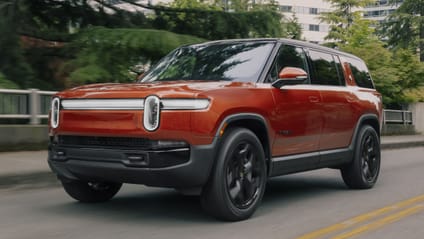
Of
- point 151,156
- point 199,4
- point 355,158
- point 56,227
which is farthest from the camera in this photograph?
point 199,4

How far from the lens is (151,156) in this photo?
5.16 metres

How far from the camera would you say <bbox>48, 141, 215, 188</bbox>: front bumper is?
5.18 meters

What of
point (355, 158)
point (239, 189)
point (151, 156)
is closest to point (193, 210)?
point (239, 189)

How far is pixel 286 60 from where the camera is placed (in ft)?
22.2

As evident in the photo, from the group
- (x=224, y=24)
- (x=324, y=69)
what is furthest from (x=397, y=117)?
(x=324, y=69)

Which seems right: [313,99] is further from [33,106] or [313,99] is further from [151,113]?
[33,106]

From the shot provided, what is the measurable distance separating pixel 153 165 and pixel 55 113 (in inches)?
55.5

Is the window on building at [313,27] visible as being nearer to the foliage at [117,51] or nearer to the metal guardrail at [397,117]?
the metal guardrail at [397,117]

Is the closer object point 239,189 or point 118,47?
point 239,189

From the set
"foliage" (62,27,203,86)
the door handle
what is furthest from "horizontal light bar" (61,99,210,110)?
"foliage" (62,27,203,86)

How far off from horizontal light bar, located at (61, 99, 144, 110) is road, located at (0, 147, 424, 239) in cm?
114

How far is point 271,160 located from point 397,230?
4.79 feet

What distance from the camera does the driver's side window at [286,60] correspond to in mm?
6480

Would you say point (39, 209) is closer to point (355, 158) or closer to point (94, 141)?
point (94, 141)
